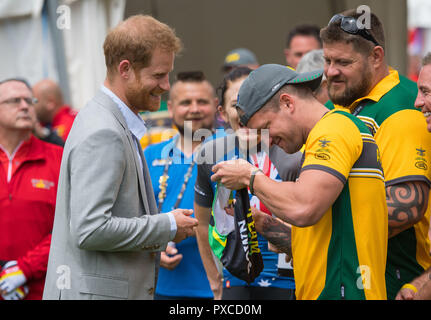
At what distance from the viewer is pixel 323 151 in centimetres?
234

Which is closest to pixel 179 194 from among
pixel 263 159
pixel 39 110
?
pixel 263 159

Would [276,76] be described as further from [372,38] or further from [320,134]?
[372,38]

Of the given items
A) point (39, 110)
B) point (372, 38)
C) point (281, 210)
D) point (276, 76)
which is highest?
point (39, 110)

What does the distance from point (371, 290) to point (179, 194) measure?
2.09 m

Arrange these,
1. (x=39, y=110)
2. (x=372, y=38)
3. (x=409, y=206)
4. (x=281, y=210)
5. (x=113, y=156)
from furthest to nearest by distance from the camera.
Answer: (x=39, y=110) < (x=372, y=38) < (x=409, y=206) < (x=113, y=156) < (x=281, y=210)

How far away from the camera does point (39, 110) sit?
270 inches

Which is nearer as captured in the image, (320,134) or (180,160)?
(320,134)

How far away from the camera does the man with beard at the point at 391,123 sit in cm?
281

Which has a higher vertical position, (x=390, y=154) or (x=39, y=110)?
(x=39, y=110)

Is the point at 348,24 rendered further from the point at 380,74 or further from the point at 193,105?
the point at 193,105

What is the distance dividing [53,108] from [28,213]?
2853mm

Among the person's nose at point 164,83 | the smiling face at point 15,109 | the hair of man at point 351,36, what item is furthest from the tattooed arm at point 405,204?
the smiling face at point 15,109

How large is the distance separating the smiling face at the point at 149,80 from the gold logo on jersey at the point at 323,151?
2.99 feet

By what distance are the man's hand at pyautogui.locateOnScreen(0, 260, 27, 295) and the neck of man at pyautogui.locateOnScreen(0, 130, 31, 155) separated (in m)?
0.93
